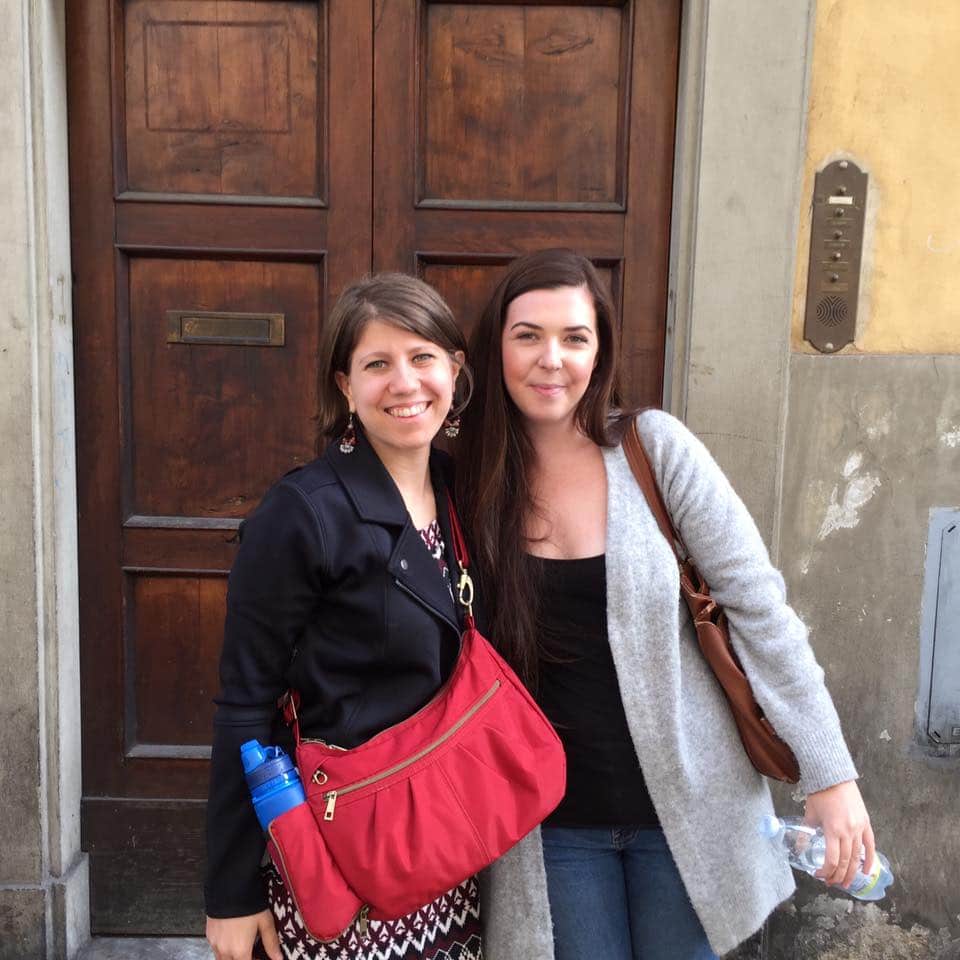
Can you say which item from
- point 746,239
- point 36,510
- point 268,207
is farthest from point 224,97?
point 746,239

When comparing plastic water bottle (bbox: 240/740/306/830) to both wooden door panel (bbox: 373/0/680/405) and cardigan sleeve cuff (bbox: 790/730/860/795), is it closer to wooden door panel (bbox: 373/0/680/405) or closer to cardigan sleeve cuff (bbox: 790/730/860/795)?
cardigan sleeve cuff (bbox: 790/730/860/795)

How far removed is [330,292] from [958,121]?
5.84 feet

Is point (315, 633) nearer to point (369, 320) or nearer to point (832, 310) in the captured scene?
point (369, 320)

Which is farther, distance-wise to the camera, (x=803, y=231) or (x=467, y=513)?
(x=803, y=231)

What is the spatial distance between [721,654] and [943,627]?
1.43 meters

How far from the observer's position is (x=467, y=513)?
1748 millimetres

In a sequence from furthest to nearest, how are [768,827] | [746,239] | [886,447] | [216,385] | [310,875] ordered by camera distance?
[216,385] < [886,447] < [746,239] < [768,827] < [310,875]

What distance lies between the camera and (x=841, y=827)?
1.60 m

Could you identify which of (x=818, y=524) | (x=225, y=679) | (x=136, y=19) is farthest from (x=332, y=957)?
(x=136, y=19)

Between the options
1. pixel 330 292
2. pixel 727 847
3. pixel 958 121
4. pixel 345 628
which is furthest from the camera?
pixel 330 292

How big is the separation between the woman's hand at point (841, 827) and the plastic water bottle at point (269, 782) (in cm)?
86

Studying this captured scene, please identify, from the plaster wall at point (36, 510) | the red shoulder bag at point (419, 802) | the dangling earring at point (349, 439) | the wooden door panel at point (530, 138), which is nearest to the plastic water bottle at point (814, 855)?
the red shoulder bag at point (419, 802)

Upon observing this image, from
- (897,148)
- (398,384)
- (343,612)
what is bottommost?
(343,612)

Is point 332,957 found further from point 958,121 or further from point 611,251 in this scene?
point 958,121
